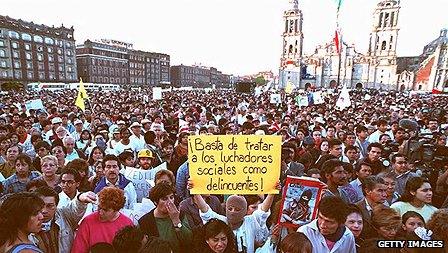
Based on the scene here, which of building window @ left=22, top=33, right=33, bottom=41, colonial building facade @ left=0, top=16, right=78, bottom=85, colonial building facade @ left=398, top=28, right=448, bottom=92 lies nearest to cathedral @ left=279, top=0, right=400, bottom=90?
colonial building facade @ left=398, top=28, right=448, bottom=92

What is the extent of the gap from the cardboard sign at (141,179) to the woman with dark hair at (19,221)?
7.57ft

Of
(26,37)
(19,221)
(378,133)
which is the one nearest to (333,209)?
(19,221)

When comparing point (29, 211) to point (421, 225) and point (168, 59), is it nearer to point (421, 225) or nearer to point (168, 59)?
point (421, 225)

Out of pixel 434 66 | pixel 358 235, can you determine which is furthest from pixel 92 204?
pixel 434 66

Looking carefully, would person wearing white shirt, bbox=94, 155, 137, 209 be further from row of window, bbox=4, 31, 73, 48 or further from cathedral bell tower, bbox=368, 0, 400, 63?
cathedral bell tower, bbox=368, 0, 400, 63

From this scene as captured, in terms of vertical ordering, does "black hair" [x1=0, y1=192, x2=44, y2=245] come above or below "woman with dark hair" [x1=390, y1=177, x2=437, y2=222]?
above

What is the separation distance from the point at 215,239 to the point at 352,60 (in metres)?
94.2

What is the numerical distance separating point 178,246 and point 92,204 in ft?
3.32

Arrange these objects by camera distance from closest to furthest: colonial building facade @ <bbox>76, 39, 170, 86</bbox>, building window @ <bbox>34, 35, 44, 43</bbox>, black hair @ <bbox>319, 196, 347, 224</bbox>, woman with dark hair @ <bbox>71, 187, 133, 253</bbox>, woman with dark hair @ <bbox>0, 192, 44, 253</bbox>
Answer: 1. woman with dark hair @ <bbox>0, 192, 44, 253</bbox>
2. black hair @ <bbox>319, 196, 347, 224</bbox>
3. woman with dark hair @ <bbox>71, 187, 133, 253</bbox>
4. building window @ <bbox>34, 35, 44, 43</bbox>
5. colonial building facade @ <bbox>76, 39, 170, 86</bbox>

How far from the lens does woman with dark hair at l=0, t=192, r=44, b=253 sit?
2555mm

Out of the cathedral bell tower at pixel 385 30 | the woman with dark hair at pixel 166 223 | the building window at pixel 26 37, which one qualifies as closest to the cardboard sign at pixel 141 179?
the woman with dark hair at pixel 166 223

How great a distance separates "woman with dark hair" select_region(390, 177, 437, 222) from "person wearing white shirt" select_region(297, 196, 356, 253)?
1.41 meters

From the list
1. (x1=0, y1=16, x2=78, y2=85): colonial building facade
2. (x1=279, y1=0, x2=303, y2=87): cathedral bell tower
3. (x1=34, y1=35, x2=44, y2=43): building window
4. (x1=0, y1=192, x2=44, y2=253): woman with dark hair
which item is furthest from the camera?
(x1=279, y1=0, x2=303, y2=87): cathedral bell tower

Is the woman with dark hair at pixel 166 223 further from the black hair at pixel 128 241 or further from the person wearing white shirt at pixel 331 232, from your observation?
the person wearing white shirt at pixel 331 232
